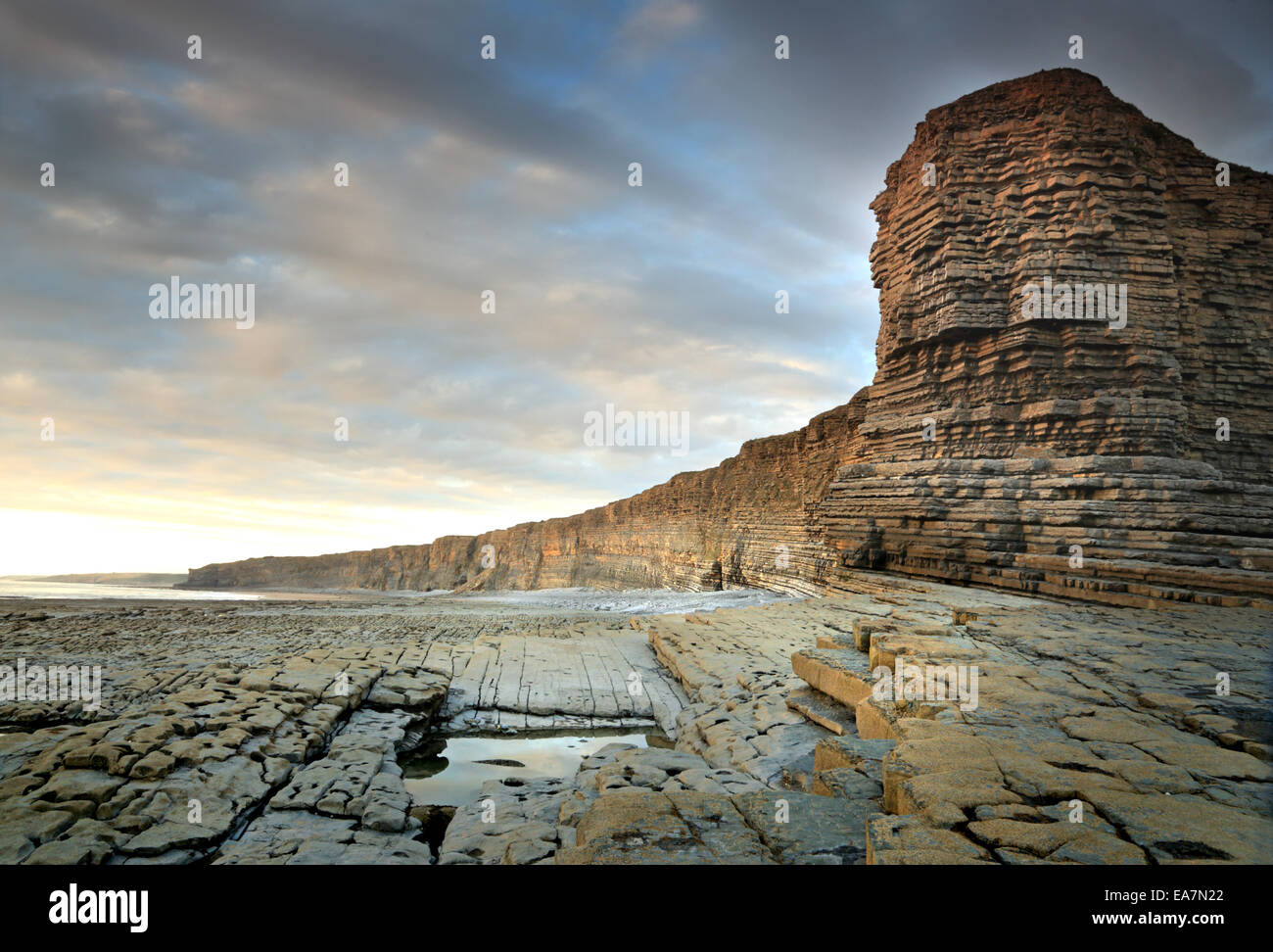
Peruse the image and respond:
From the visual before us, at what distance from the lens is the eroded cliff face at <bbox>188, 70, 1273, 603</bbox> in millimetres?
13477

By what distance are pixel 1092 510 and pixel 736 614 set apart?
711 cm

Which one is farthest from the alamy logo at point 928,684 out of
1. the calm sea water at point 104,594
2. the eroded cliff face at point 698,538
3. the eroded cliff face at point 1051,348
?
the calm sea water at point 104,594

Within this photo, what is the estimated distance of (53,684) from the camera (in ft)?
24.1

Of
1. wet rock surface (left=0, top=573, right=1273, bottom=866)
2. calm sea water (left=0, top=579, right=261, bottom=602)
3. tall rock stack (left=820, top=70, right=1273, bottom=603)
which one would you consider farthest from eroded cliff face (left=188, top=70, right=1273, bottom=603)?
calm sea water (left=0, top=579, right=261, bottom=602)

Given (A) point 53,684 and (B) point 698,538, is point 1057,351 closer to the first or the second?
(A) point 53,684

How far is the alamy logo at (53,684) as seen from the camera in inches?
263

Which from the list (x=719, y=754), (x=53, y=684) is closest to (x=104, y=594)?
(x=53, y=684)

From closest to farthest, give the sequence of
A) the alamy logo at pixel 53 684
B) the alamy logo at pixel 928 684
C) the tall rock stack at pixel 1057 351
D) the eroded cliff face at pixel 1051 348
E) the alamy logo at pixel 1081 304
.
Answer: the alamy logo at pixel 928 684, the alamy logo at pixel 53 684, the tall rock stack at pixel 1057 351, the eroded cliff face at pixel 1051 348, the alamy logo at pixel 1081 304

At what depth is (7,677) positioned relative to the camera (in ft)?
25.5

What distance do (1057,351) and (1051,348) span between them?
168 millimetres
